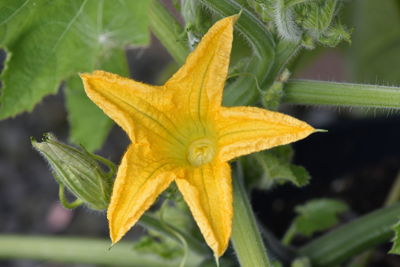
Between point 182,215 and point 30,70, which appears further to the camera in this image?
point 182,215

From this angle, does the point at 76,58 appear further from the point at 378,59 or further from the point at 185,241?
the point at 378,59

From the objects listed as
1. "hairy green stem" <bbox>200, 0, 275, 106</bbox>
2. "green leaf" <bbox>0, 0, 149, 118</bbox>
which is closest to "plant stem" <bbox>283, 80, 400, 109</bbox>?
"hairy green stem" <bbox>200, 0, 275, 106</bbox>

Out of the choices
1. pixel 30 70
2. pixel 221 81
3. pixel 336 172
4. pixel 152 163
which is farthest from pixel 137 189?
pixel 336 172

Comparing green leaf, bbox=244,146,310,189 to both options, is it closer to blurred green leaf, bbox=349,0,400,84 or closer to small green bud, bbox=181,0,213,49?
small green bud, bbox=181,0,213,49

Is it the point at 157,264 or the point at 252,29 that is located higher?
the point at 252,29

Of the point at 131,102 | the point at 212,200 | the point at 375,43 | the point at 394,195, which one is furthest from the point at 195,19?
the point at 375,43

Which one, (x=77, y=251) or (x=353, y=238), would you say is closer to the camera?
(x=353, y=238)

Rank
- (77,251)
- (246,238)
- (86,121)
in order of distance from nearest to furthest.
→ (246,238) → (77,251) → (86,121)

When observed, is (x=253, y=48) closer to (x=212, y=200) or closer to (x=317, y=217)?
(x=212, y=200)
